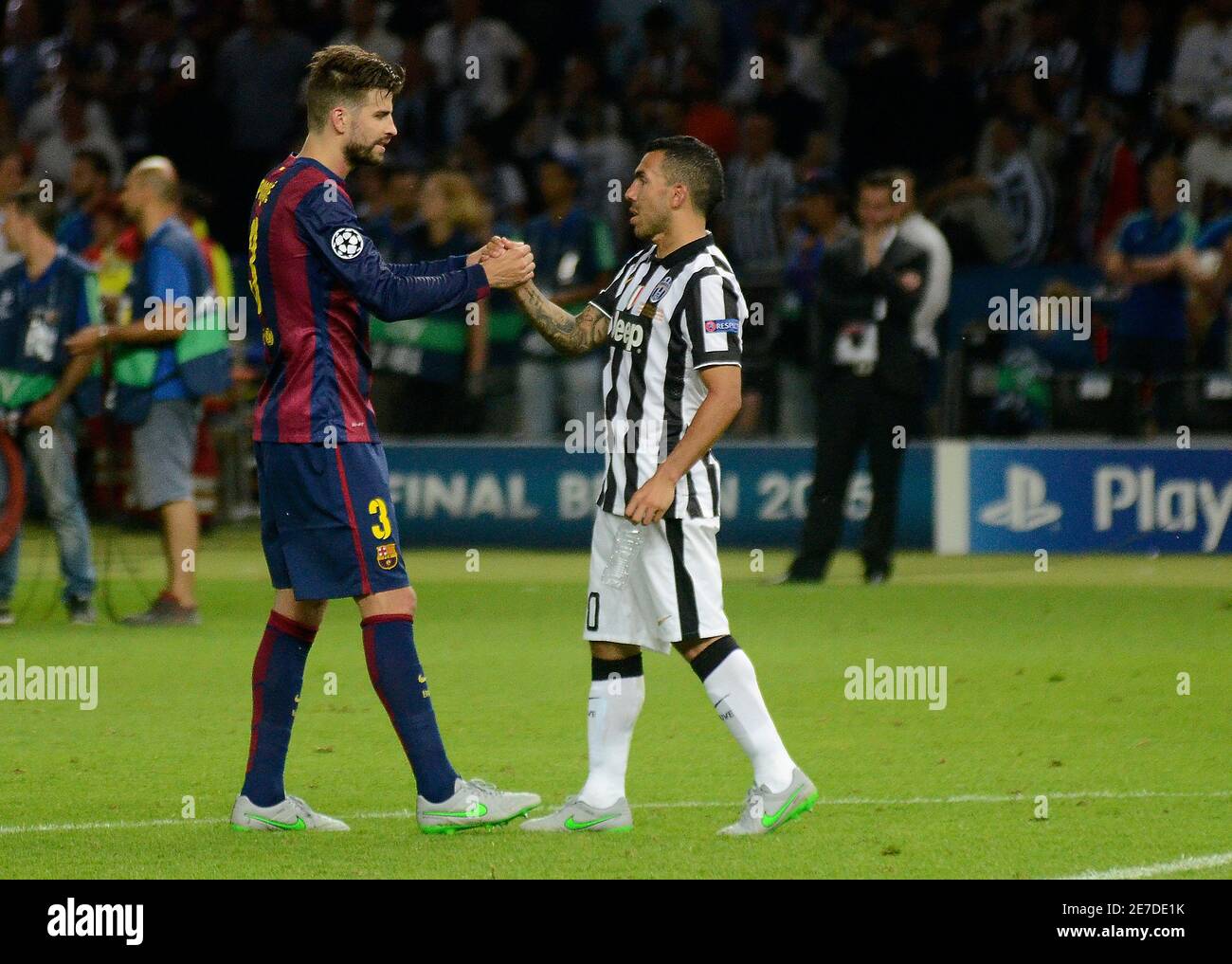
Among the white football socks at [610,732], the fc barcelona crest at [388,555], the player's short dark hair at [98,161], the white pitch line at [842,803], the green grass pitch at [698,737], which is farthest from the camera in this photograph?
the player's short dark hair at [98,161]

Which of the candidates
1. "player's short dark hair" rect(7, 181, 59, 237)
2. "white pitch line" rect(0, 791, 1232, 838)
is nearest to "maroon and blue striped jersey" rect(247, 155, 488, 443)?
"white pitch line" rect(0, 791, 1232, 838)

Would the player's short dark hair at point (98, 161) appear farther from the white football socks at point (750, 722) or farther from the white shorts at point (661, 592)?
the white football socks at point (750, 722)

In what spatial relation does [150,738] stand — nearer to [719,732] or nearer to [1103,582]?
[719,732]

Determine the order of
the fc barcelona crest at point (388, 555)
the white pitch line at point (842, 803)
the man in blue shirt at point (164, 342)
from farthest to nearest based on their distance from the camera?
the man in blue shirt at point (164, 342) → the white pitch line at point (842, 803) → the fc barcelona crest at point (388, 555)

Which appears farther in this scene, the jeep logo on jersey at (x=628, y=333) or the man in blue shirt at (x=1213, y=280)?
A: the man in blue shirt at (x=1213, y=280)

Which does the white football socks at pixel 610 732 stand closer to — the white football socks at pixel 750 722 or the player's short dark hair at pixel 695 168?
the white football socks at pixel 750 722

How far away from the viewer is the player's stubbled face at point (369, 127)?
255 inches

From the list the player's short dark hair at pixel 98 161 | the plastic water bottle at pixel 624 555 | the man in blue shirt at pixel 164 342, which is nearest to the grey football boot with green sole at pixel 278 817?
the plastic water bottle at pixel 624 555

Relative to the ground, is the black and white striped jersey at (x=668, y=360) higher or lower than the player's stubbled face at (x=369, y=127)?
lower

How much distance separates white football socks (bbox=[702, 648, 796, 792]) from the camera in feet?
21.0

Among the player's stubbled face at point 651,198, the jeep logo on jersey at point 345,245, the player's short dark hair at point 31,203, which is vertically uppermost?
the player's short dark hair at point 31,203

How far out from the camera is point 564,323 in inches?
267

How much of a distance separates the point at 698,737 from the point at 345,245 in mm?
2863

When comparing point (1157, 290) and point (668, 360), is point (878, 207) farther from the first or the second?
point (668, 360)
